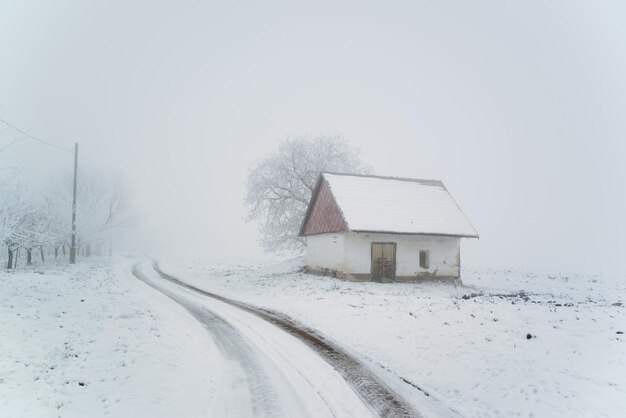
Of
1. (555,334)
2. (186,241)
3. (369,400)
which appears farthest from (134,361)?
(186,241)

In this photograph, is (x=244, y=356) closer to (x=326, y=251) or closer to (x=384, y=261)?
(x=384, y=261)

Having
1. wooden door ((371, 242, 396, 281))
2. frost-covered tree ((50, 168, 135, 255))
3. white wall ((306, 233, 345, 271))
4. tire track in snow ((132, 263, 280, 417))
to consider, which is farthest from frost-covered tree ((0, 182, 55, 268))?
wooden door ((371, 242, 396, 281))

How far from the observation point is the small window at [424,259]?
27.5m

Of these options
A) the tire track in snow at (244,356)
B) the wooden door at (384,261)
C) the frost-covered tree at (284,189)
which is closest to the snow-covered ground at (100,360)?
the tire track in snow at (244,356)

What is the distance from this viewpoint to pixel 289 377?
7.95 meters

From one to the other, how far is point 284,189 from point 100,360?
29653 mm

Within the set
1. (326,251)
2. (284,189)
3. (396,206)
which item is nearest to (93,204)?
(284,189)

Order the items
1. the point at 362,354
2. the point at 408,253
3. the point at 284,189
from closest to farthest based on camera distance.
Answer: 1. the point at 362,354
2. the point at 408,253
3. the point at 284,189

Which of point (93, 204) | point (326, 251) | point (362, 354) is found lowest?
point (362, 354)

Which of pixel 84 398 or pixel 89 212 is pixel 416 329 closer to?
pixel 84 398

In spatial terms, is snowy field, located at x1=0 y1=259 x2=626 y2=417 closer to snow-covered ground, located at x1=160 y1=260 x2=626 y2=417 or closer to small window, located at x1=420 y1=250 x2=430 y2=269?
snow-covered ground, located at x1=160 y1=260 x2=626 y2=417

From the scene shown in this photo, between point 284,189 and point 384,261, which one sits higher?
point 284,189

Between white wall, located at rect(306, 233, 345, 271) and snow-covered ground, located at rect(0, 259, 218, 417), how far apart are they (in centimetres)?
1347

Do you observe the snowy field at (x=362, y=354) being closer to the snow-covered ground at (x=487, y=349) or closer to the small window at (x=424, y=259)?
the snow-covered ground at (x=487, y=349)
